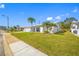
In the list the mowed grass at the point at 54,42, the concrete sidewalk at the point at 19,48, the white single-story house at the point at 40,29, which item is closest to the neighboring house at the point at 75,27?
the mowed grass at the point at 54,42

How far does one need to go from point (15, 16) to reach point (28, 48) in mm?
397

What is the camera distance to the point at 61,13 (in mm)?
3273

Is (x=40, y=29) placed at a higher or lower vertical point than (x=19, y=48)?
higher

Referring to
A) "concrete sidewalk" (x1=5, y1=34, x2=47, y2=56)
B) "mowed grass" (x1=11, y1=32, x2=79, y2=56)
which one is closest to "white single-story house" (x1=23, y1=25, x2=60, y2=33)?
"mowed grass" (x1=11, y1=32, x2=79, y2=56)

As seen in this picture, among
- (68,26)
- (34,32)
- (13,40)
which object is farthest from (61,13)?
(13,40)

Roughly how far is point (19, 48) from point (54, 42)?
1.32 feet

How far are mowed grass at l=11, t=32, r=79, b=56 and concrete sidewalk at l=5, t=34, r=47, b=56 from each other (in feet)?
0.14

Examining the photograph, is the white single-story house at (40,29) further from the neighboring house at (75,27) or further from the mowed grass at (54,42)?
the neighboring house at (75,27)

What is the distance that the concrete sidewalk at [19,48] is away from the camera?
3.23 meters

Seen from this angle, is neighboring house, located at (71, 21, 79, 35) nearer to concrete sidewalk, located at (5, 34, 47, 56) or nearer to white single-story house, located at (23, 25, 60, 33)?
white single-story house, located at (23, 25, 60, 33)

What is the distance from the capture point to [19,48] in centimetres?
326

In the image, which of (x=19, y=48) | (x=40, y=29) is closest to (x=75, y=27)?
(x=40, y=29)

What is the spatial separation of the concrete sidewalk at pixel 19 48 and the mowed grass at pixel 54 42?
0.04 metres

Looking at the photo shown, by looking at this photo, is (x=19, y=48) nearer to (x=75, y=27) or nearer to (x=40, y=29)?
(x=40, y=29)
